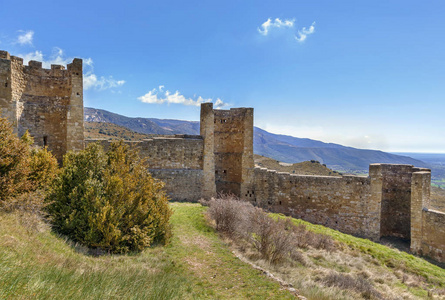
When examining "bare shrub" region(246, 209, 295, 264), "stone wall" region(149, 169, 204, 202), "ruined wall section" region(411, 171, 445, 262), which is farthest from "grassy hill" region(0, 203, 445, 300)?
"stone wall" region(149, 169, 204, 202)

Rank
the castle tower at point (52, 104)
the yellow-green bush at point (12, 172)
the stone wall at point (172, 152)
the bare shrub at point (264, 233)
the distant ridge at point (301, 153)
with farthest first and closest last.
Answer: the distant ridge at point (301, 153), the stone wall at point (172, 152), the castle tower at point (52, 104), the bare shrub at point (264, 233), the yellow-green bush at point (12, 172)

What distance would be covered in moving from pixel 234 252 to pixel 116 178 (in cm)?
492

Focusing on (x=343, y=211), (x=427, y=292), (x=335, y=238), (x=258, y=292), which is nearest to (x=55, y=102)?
(x=258, y=292)

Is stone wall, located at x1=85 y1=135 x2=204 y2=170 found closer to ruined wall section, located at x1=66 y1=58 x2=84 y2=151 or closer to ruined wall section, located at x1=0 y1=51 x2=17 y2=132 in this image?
ruined wall section, located at x1=66 y1=58 x2=84 y2=151

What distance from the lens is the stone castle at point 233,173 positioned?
13.3 m

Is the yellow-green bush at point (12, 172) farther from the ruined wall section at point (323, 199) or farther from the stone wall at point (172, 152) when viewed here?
the ruined wall section at point (323, 199)

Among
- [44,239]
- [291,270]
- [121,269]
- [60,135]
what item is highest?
[60,135]

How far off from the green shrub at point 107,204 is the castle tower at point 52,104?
5080 mm

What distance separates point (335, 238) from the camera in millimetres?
13805

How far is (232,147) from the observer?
18391 mm

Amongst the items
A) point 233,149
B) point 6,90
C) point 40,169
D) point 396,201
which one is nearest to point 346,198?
point 396,201

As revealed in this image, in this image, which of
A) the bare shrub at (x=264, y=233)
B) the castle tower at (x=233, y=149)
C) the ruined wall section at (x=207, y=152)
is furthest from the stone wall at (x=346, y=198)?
the bare shrub at (x=264, y=233)

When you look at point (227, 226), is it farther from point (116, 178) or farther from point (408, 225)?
point (408, 225)

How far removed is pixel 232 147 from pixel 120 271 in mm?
12974
